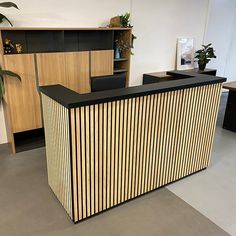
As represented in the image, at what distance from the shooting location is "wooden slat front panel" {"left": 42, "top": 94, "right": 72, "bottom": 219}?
6.76 feet

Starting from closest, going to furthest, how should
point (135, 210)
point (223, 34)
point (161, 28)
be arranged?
point (135, 210), point (161, 28), point (223, 34)

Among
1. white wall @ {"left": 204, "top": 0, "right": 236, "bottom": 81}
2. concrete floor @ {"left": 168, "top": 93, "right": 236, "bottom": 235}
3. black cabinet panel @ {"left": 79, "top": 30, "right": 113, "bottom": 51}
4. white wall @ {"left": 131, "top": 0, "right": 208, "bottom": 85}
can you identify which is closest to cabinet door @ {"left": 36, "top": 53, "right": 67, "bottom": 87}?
black cabinet panel @ {"left": 79, "top": 30, "right": 113, "bottom": 51}

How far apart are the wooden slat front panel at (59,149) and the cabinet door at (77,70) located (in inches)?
51.6

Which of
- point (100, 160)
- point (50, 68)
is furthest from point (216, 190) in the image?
point (50, 68)

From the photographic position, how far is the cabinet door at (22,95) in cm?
318

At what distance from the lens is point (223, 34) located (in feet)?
20.9

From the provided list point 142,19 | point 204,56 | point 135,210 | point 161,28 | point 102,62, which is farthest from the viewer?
point 204,56

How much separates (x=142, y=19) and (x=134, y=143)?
3.19 m

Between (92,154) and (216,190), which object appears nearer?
(92,154)

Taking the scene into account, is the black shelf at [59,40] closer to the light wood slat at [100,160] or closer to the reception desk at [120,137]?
the reception desk at [120,137]

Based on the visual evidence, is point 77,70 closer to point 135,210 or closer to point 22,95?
point 22,95

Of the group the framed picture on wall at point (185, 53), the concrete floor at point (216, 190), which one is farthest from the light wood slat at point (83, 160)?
the framed picture on wall at point (185, 53)

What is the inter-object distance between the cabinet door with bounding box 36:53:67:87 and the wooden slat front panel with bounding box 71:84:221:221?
5.55 feet

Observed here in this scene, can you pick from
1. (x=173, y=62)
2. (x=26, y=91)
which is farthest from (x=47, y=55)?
(x=173, y=62)
